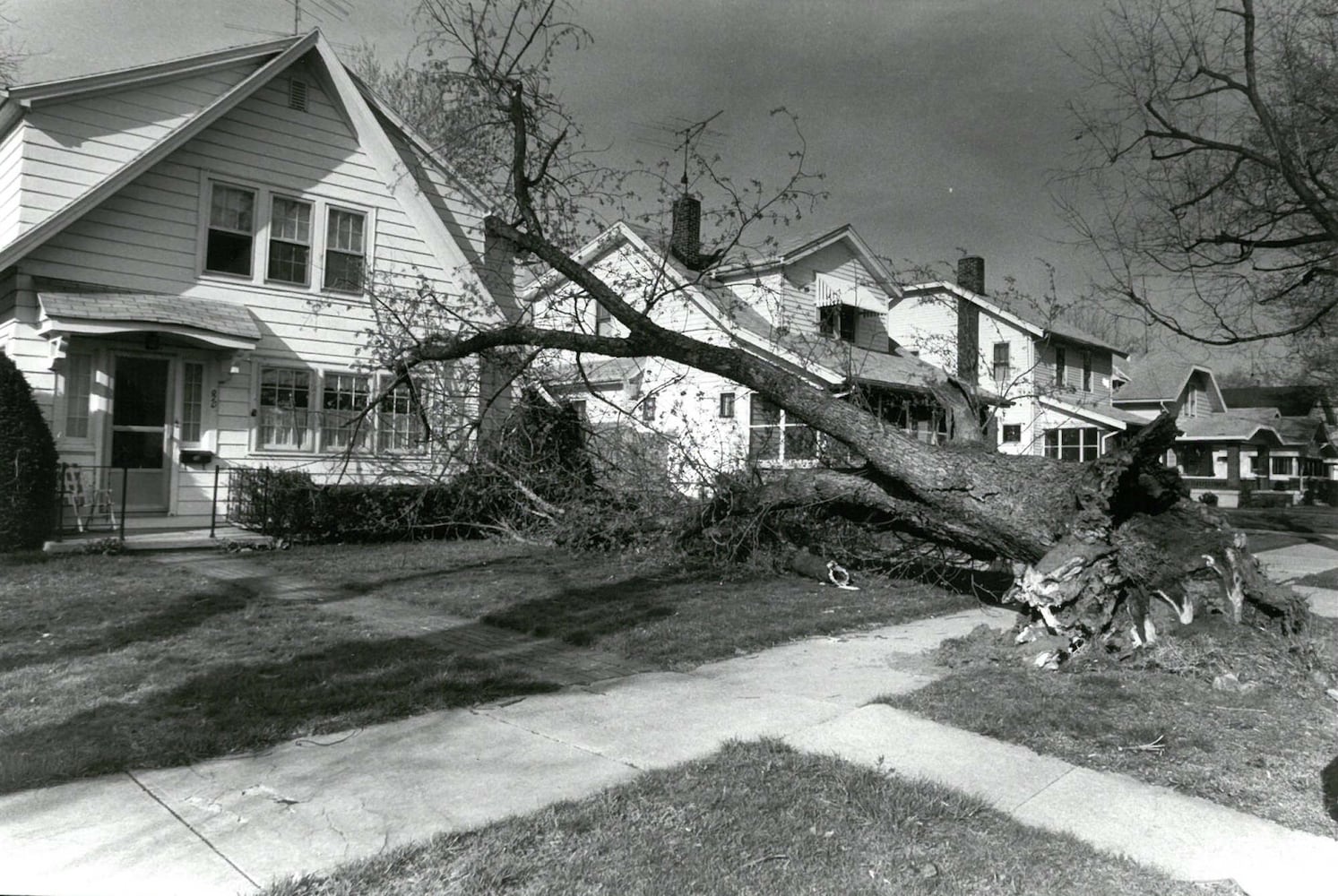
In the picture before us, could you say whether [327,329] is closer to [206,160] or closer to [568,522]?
[206,160]

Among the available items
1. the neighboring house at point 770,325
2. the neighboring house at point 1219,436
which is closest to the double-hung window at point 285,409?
the neighboring house at point 770,325

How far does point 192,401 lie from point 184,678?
863cm

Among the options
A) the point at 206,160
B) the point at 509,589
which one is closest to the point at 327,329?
the point at 206,160

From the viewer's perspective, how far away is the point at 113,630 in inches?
269

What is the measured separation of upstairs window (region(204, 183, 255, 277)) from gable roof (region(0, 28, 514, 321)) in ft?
3.28

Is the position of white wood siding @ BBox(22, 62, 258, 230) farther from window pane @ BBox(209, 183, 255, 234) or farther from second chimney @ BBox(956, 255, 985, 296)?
second chimney @ BBox(956, 255, 985, 296)

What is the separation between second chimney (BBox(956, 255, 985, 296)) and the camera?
3159 cm

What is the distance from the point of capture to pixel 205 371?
13109 millimetres

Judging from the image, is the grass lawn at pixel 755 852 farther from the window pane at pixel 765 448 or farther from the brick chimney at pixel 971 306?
the brick chimney at pixel 971 306

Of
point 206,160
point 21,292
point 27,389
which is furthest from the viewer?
point 206,160

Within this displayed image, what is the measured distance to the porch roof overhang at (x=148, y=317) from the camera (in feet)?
36.9

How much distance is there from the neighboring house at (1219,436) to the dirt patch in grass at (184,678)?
1389 inches

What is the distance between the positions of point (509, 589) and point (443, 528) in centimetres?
524

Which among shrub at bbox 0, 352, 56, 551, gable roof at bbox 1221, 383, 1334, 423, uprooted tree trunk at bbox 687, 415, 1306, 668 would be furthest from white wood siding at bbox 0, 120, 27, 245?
gable roof at bbox 1221, 383, 1334, 423
